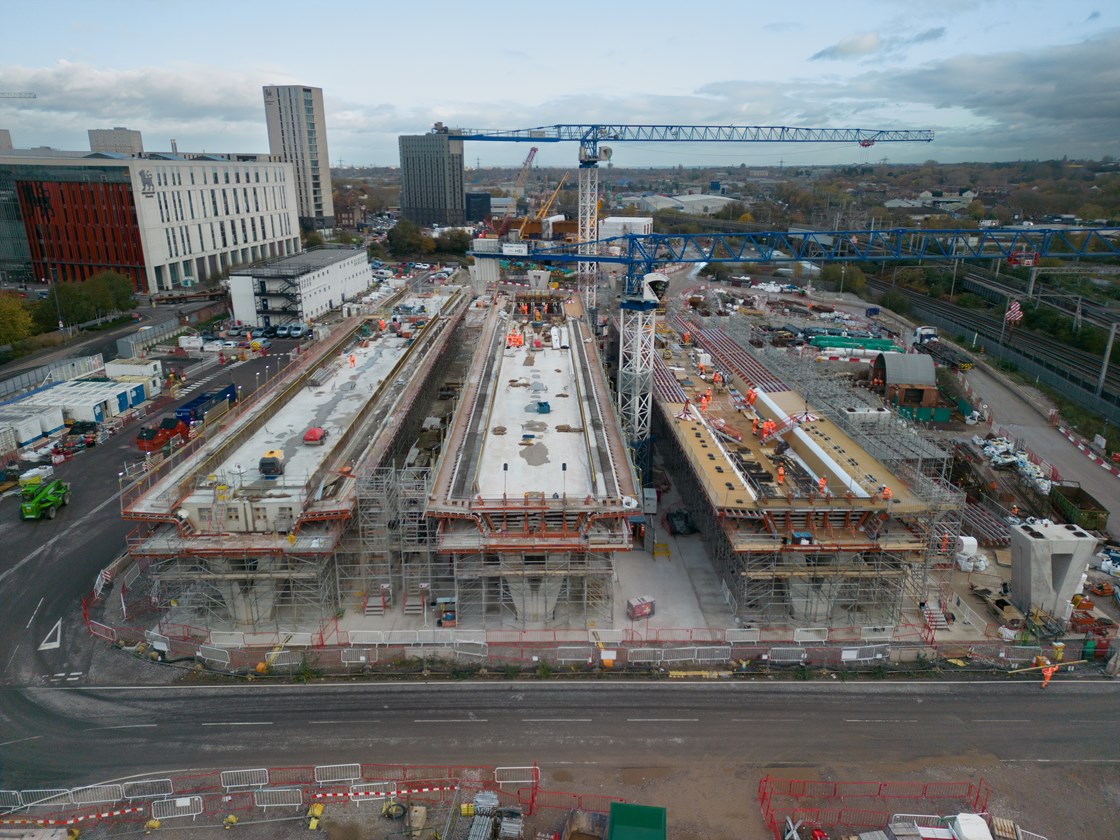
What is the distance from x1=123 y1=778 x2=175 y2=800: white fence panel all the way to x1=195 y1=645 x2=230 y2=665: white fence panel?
16.3ft

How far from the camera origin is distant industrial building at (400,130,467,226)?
157 meters

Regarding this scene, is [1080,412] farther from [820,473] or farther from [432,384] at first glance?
[432,384]

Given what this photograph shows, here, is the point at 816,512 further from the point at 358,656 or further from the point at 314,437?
the point at 314,437

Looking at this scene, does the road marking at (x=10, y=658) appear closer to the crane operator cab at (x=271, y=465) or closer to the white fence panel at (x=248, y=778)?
the crane operator cab at (x=271, y=465)

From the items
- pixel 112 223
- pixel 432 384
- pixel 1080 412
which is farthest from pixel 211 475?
pixel 112 223

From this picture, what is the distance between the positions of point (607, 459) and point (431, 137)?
145 m

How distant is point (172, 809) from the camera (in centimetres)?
1881

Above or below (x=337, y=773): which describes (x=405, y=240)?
above

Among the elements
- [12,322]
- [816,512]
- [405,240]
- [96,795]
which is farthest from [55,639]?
[405,240]

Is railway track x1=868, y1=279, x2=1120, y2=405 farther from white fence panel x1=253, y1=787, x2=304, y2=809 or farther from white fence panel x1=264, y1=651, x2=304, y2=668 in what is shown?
white fence panel x1=253, y1=787, x2=304, y2=809

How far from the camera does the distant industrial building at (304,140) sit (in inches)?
5428

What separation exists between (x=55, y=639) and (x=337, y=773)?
44.3ft

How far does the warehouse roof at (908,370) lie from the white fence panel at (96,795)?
157ft

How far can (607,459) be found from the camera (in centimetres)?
2994
